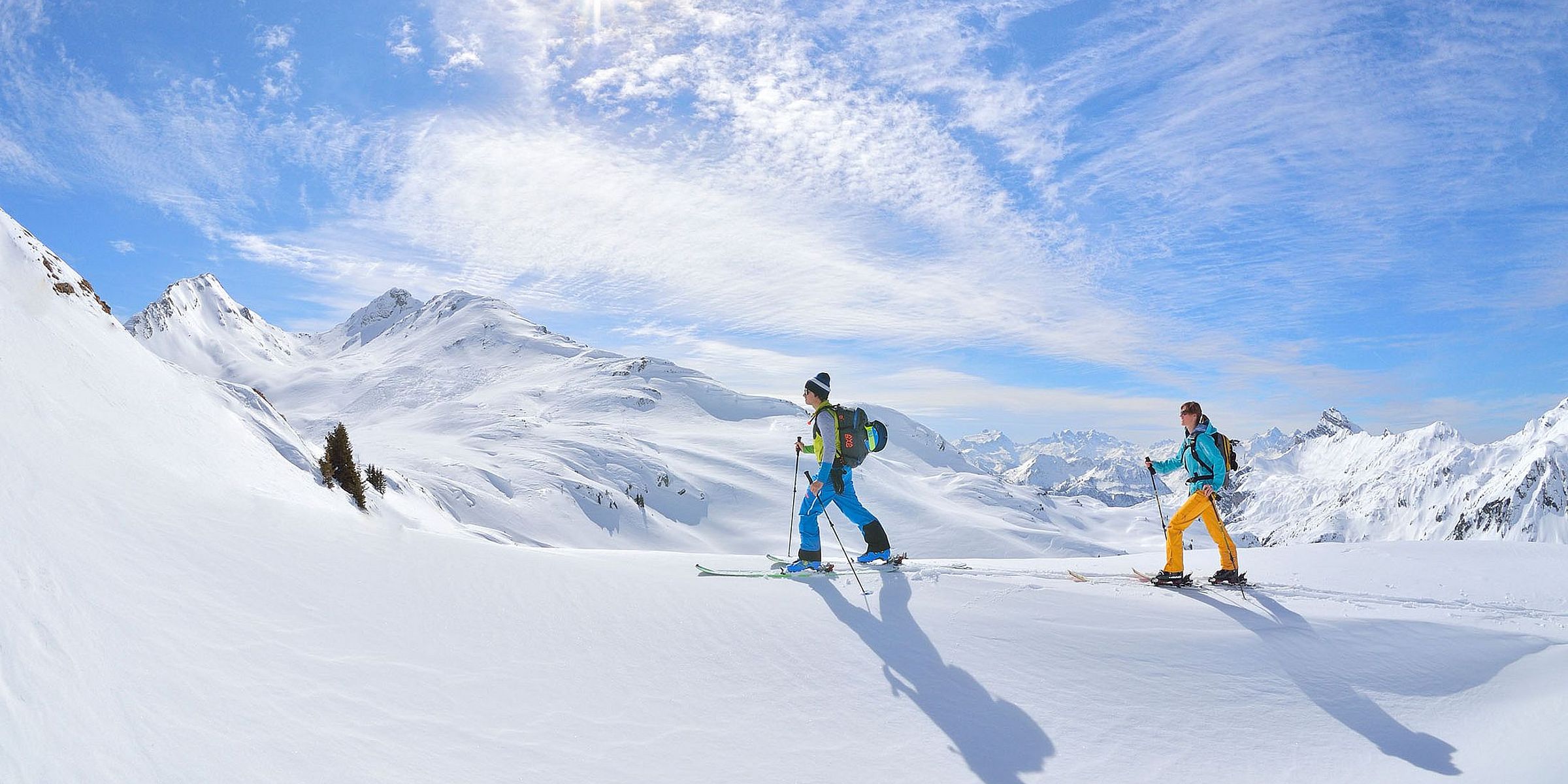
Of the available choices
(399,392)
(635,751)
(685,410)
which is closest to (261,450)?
(635,751)

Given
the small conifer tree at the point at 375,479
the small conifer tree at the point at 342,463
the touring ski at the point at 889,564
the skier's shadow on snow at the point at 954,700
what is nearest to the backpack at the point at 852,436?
the touring ski at the point at 889,564

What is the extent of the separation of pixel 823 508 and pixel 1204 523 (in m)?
4.39

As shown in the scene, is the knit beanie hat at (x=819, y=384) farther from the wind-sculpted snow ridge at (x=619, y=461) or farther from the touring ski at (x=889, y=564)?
the wind-sculpted snow ridge at (x=619, y=461)

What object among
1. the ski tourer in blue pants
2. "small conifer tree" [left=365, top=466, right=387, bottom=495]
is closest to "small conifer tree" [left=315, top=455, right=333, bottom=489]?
"small conifer tree" [left=365, top=466, right=387, bottom=495]

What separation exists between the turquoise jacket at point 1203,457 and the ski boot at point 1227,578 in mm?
933

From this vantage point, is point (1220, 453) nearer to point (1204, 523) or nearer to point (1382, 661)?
point (1204, 523)

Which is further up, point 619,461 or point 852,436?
point 619,461

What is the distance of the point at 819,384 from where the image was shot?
31.5 ft

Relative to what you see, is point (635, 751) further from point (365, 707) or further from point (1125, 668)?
point (1125, 668)

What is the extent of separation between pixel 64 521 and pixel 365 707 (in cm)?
264

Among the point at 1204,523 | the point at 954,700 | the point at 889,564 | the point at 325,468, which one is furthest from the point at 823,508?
the point at 325,468

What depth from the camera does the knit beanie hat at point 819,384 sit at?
9.59m

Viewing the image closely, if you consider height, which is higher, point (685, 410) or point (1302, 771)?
point (685, 410)

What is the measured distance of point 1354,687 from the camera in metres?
6.27
